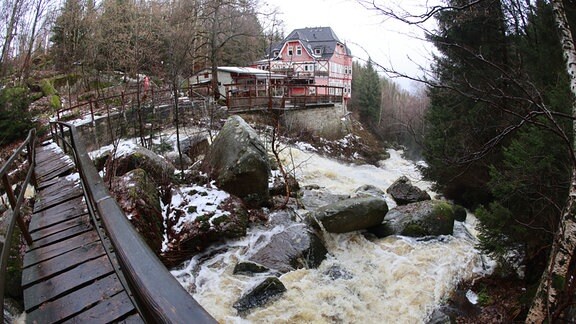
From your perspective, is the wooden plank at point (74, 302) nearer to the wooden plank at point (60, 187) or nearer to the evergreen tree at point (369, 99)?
the wooden plank at point (60, 187)

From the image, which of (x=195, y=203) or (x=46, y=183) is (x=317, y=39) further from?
(x=46, y=183)

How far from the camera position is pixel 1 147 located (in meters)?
12.0

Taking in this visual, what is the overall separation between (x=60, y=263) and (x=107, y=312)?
1.02m

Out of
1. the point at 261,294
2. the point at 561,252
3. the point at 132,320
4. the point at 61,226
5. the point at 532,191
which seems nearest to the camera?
the point at 132,320

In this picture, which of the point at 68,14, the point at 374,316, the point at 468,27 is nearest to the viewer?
the point at 374,316

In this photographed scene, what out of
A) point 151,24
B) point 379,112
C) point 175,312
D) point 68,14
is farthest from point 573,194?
point 379,112

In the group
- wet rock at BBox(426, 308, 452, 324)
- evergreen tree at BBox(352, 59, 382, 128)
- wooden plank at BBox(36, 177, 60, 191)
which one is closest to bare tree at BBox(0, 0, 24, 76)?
wooden plank at BBox(36, 177, 60, 191)

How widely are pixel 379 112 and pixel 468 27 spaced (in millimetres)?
34306

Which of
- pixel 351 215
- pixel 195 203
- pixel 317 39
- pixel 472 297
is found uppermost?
pixel 317 39

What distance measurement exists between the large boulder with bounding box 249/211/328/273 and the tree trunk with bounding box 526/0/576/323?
3569mm

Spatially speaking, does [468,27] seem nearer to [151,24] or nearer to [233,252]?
[233,252]

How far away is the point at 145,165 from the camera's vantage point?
8.04 m

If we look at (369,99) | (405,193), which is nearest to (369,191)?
(405,193)

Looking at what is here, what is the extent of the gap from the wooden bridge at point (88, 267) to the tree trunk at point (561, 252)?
3812 millimetres
